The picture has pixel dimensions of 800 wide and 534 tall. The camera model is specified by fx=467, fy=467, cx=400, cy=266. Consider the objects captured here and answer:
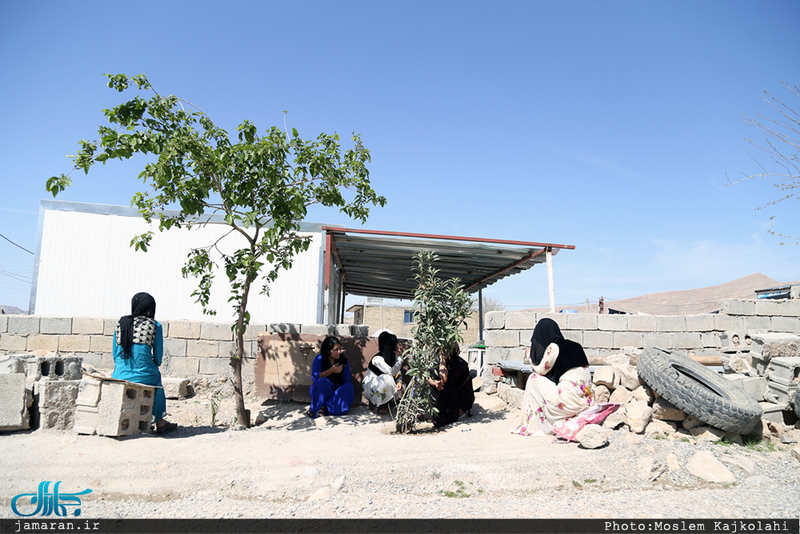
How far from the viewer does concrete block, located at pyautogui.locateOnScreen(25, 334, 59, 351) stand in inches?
281

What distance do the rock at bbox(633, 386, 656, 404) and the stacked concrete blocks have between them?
542cm

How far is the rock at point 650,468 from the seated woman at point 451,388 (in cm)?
223

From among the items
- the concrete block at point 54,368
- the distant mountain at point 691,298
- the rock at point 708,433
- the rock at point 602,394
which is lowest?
the rock at point 708,433

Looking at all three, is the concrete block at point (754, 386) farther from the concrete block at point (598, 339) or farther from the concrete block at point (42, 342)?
the concrete block at point (42, 342)

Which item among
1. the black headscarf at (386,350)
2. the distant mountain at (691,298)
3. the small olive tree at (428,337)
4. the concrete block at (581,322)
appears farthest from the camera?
the distant mountain at (691,298)

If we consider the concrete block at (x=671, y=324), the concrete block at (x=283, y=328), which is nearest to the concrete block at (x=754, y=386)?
the concrete block at (x=671, y=324)

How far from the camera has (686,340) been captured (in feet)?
26.0

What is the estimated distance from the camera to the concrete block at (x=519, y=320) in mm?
7379

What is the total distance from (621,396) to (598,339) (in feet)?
7.08

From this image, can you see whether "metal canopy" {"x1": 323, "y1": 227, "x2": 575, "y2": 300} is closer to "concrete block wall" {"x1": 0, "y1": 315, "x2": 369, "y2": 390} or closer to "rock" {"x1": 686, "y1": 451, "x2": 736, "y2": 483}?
"concrete block wall" {"x1": 0, "y1": 315, "x2": 369, "y2": 390}

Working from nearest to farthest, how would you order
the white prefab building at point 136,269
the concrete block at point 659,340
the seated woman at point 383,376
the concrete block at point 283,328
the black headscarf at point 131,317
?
the black headscarf at point 131,317
the seated woman at point 383,376
the concrete block at point 283,328
the concrete block at point 659,340
the white prefab building at point 136,269

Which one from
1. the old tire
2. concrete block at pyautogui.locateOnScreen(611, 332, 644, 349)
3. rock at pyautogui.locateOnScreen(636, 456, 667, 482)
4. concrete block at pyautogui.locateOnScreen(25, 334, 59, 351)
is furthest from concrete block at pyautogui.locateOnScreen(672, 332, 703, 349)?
concrete block at pyautogui.locateOnScreen(25, 334, 59, 351)

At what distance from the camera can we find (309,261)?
1027 cm

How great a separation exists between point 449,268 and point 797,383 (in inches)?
255
